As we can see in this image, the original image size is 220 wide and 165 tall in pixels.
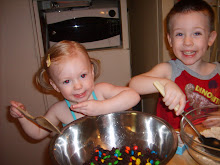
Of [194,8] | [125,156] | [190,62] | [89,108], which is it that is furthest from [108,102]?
[194,8]

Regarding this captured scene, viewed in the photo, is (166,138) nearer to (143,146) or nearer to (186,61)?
(143,146)

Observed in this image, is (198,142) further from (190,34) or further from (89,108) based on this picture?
(190,34)

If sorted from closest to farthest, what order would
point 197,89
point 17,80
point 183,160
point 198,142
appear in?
point 198,142 → point 183,160 → point 197,89 → point 17,80

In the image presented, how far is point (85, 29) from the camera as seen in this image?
1.51 m

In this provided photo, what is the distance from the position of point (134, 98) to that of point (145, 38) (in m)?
1.03

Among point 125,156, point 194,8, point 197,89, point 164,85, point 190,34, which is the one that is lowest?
point 125,156

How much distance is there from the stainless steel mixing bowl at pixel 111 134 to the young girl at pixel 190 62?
186 mm

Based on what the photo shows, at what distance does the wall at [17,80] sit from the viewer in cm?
139

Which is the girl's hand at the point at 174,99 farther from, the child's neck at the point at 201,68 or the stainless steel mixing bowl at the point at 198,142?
the child's neck at the point at 201,68

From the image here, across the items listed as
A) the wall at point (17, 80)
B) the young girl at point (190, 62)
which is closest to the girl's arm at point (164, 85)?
the young girl at point (190, 62)

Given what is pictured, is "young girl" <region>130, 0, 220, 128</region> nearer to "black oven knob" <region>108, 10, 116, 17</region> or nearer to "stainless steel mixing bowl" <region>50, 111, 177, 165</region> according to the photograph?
"stainless steel mixing bowl" <region>50, 111, 177, 165</region>

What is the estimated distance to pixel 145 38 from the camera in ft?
5.51

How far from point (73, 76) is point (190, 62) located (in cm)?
56

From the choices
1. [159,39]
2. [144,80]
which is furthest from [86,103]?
[159,39]
